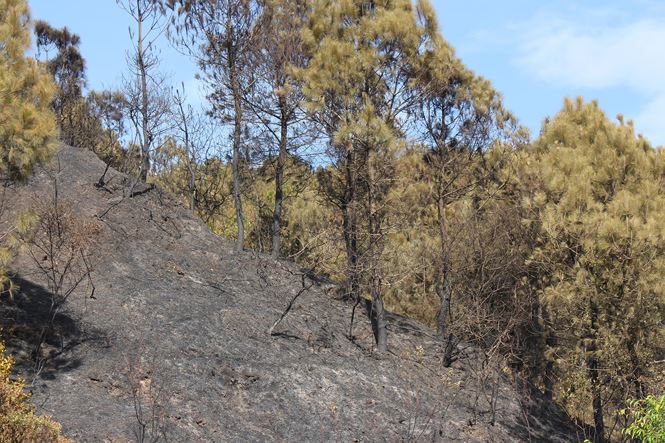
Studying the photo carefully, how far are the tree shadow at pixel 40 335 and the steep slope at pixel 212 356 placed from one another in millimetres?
35

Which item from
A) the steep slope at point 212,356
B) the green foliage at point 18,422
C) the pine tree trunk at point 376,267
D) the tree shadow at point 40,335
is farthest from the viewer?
the pine tree trunk at point 376,267

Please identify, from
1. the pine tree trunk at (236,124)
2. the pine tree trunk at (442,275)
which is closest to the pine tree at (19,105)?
the pine tree trunk at (236,124)

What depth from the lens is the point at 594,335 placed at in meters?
16.7

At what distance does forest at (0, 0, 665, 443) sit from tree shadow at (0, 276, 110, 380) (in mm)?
641

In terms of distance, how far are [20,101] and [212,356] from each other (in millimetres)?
5857

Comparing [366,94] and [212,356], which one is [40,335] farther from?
[366,94]

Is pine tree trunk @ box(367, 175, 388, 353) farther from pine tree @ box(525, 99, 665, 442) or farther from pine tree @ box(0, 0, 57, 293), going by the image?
pine tree @ box(0, 0, 57, 293)

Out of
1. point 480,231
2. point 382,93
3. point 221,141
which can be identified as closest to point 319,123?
point 382,93

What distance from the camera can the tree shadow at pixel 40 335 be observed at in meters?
13.0

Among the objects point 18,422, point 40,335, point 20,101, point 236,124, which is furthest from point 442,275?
point 18,422

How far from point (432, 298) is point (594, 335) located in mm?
6936

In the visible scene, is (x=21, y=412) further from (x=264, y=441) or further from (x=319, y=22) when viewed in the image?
(x=319, y=22)

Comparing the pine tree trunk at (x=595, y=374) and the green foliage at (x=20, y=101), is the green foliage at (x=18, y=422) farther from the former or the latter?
the pine tree trunk at (x=595, y=374)

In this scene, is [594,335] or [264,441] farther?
[594,335]
